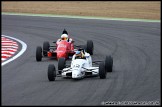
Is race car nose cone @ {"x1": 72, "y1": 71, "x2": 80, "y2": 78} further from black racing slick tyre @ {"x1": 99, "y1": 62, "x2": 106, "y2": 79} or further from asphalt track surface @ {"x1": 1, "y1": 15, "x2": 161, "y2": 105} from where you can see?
black racing slick tyre @ {"x1": 99, "y1": 62, "x2": 106, "y2": 79}

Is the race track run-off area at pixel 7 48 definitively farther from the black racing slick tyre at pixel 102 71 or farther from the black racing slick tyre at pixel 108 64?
the black racing slick tyre at pixel 102 71

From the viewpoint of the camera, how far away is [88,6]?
141ft

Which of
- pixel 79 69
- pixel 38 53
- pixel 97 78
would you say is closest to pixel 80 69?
pixel 79 69

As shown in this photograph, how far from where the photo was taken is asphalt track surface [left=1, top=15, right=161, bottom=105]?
1422 centimetres

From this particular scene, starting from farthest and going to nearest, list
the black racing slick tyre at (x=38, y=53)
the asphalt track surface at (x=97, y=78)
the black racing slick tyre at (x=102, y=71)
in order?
the black racing slick tyre at (x=38, y=53) < the black racing slick tyre at (x=102, y=71) < the asphalt track surface at (x=97, y=78)

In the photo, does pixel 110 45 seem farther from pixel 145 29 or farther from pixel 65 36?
pixel 145 29

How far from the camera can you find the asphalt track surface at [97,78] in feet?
46.6

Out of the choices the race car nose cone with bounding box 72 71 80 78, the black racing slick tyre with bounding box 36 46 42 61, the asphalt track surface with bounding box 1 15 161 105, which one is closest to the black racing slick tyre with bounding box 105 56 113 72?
the asphalt track surface with bounding box 1 15 161 105

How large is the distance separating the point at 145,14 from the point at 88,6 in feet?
19.1

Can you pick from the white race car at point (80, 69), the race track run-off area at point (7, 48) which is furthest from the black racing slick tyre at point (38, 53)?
the white race car at point (80, 69)

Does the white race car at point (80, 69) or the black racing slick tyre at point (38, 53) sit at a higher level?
the black racing slick tyre at point (38, 53)

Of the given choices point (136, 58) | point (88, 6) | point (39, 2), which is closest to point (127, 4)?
point (88, 6)

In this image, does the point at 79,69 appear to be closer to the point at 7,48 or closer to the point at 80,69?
the point at 80,69

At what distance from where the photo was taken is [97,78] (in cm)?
1706
